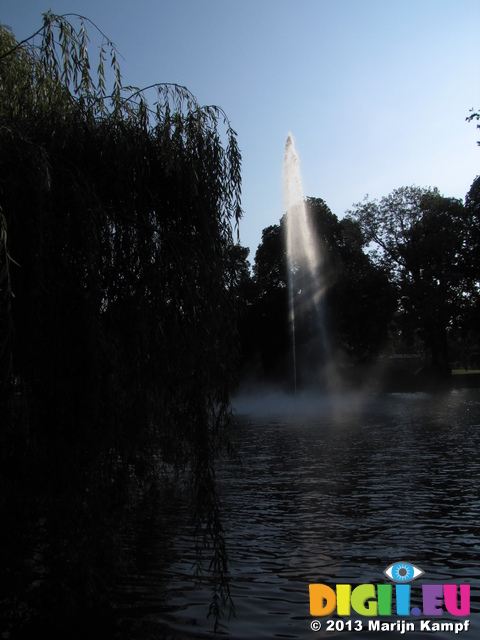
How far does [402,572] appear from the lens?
29.5ft

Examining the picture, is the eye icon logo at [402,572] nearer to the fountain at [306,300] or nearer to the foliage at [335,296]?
the fountain at [306,300]

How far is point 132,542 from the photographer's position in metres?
10.7

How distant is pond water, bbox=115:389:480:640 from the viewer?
24.8 feet

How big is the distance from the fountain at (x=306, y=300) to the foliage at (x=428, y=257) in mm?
6626

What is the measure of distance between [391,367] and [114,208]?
62.8 metres

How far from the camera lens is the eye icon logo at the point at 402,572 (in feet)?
28.8

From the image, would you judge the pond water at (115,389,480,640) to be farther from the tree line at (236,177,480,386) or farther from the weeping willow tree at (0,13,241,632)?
the tree line at (236,177,480,386)

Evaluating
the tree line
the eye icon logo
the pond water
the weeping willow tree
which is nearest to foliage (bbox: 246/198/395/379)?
the tree line

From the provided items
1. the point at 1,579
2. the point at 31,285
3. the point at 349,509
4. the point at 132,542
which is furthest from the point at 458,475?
the point at 31,285

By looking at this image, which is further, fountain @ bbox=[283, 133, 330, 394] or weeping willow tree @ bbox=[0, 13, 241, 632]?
fountain @ bbox=[283, 133, 330, 394]

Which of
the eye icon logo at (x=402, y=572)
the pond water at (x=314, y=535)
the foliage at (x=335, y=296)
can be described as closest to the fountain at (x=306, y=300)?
the foliage at (x=335, y=296)

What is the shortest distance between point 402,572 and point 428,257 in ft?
189

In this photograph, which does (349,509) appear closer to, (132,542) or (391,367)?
(132,542)

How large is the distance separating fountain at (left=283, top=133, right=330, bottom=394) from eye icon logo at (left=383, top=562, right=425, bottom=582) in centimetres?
5360
